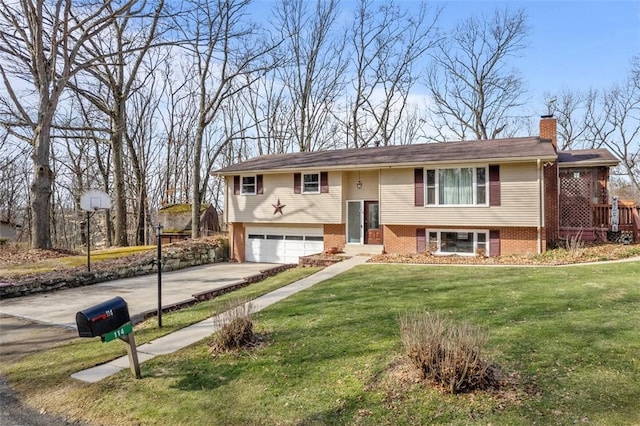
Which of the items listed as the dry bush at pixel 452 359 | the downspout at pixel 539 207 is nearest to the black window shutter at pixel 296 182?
the downspout at pixel 539 207

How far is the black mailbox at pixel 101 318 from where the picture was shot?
3689 millimetres

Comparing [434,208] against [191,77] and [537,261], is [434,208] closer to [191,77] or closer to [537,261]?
[537,261]

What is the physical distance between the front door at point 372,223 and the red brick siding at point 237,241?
6.12 meters

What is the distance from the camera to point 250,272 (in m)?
14.0

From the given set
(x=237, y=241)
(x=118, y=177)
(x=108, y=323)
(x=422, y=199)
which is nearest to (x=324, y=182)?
(x=422, y=199)

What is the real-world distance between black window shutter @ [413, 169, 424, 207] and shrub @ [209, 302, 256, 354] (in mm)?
10761

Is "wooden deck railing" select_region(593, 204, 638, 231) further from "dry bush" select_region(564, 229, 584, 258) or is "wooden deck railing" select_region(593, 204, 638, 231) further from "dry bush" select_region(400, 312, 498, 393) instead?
"dry bush" select_region(400, 312, 498, 393)

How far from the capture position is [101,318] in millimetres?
3811

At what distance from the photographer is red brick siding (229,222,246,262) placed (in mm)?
18453

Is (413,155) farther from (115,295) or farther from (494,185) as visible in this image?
(115,295)

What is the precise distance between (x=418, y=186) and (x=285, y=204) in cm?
594

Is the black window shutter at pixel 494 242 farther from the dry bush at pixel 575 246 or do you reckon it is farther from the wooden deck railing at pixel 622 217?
the wooden deck railing at pixel 622 217

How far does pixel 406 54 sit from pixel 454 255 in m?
21.8

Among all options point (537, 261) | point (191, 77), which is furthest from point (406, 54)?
point (537, 261)
